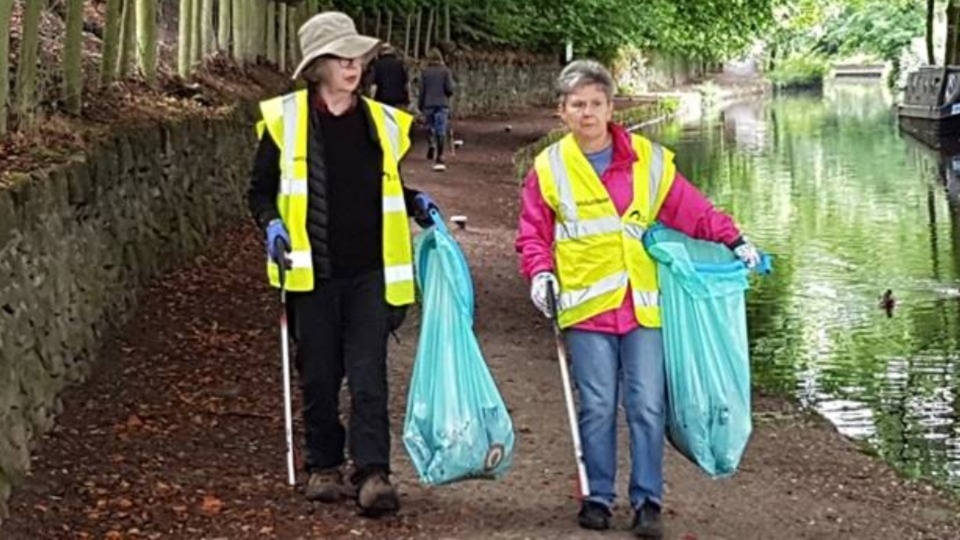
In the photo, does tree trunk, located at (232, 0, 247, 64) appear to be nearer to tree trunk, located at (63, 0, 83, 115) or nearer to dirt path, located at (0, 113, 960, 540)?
dirt path, located at (0, 113, 960, 540)

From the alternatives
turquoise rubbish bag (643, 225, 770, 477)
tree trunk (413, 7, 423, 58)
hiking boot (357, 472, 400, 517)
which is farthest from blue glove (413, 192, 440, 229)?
tree trunk (413, 7, 423, 58)

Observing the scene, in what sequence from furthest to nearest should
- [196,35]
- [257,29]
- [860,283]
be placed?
[257,29], [860,283], [196,35]

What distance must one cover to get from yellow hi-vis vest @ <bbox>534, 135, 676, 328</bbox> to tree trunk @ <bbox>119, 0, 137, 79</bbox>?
235 inches

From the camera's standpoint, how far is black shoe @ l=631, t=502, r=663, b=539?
19.9ft

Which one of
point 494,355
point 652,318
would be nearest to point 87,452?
point 652,318

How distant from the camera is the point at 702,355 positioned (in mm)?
6059

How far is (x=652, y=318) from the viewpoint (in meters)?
6.04

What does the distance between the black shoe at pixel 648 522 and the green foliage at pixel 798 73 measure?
85788 mm

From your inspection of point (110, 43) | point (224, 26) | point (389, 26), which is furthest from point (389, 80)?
point (389, 26)

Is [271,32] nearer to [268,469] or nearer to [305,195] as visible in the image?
[268,469]

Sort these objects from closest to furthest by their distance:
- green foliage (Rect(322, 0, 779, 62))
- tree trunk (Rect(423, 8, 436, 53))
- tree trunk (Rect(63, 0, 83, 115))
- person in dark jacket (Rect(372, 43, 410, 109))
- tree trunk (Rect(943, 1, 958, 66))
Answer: tree trunk (Rect(63, 0, 83, 115)) < person in dark jacket (Rect(372, 43, 410, 109)) < tree trunk (Rect(423, 8, 436, 53)) < green foliage (Rect(322, 0, 779, 62)) < tree trunk (Rect(943, 1, 958, 66))

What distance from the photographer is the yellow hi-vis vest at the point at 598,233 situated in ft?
19.8

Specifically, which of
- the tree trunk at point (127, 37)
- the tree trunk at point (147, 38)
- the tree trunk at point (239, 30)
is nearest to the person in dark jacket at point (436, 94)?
the tree trunk at point (239, 30)

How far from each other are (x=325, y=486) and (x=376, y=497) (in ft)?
1.05
